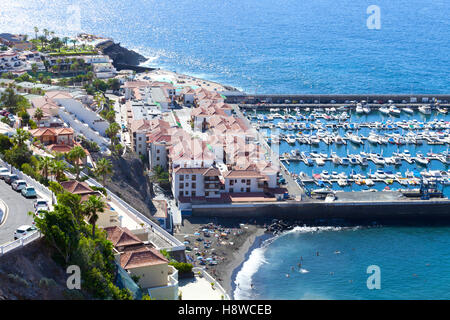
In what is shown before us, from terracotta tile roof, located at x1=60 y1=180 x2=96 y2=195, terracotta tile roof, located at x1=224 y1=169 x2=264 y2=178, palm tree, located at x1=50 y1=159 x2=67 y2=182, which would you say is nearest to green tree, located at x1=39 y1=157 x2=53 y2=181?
palm tree, located at x1=50 y1=159 x2=67 y2=182

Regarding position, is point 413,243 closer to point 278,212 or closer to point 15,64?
point 278,212

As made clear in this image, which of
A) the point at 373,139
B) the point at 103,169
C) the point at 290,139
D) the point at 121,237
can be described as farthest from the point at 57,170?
the point at 373,139

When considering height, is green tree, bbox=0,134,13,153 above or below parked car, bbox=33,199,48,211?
above

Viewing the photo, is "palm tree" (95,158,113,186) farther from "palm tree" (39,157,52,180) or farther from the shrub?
the shrub

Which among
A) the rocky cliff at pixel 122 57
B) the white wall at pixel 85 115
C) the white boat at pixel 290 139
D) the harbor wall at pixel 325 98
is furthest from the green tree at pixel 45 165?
the rocky cliff at pixel 122 57
